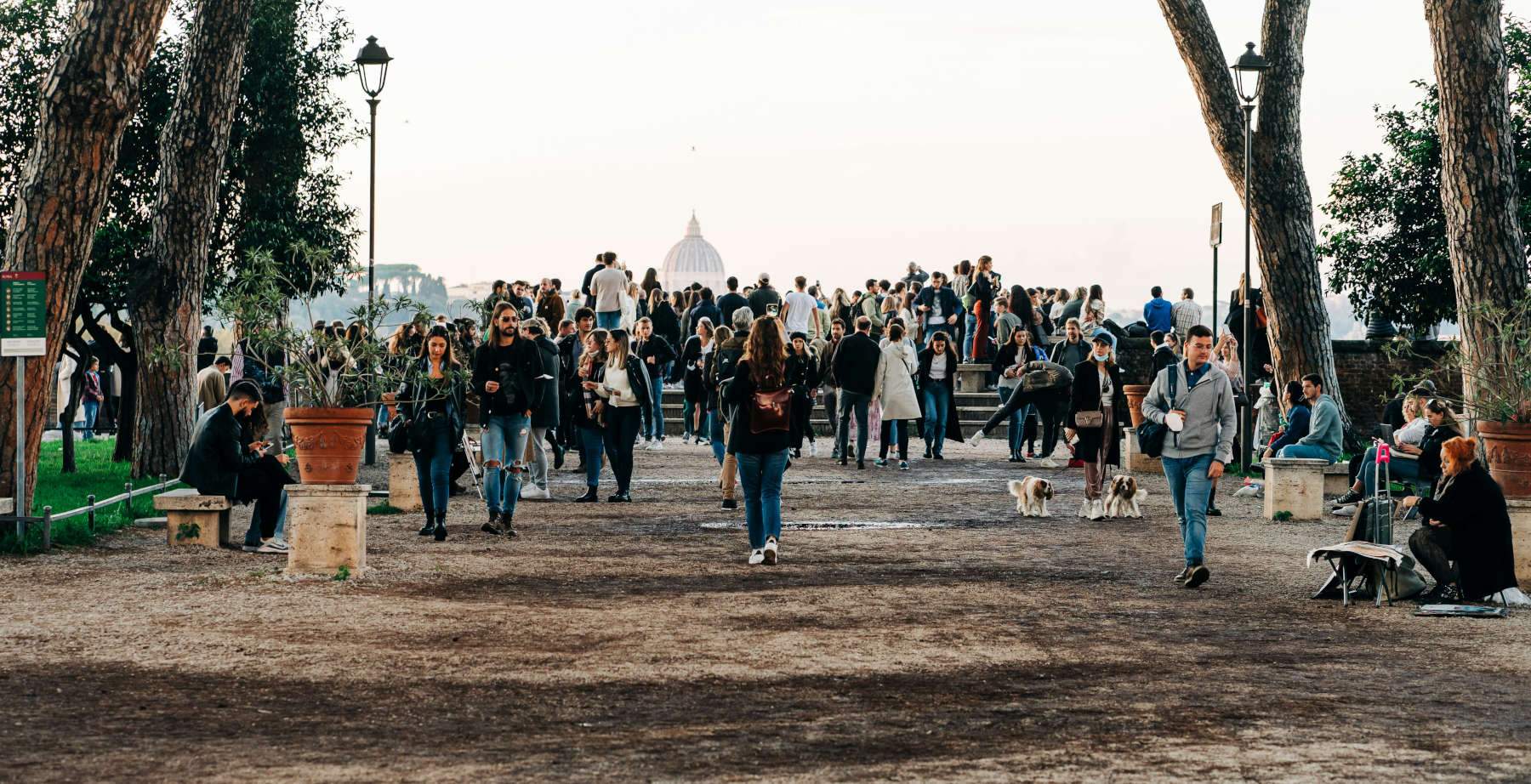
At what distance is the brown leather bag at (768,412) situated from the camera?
1209 centimetres

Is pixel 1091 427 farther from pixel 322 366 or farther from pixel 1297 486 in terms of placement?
pixel 322 366

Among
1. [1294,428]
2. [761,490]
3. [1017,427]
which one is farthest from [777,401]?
[1017,427]

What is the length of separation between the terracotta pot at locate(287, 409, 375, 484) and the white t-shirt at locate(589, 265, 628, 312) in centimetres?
1681

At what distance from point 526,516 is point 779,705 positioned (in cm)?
873

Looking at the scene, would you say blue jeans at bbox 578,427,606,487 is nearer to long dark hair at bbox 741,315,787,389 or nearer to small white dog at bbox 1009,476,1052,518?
small white dog at bbox 1009,476,1052,518

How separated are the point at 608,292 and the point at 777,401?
→ 54.1 ft

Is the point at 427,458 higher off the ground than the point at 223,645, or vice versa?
the point at 427,458

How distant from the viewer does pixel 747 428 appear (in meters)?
12.2

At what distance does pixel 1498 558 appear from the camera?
10.5 meters

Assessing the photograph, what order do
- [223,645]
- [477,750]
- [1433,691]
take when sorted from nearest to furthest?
[477,750] → [1433,691] → [223,645]

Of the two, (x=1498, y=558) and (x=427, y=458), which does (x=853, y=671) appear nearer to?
(x=1498, y=558)

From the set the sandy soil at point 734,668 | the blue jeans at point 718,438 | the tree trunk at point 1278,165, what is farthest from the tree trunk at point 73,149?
the tree trunk at point 1278,165

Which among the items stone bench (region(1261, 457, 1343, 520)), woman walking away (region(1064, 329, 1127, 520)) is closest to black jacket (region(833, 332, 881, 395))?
woman walking away (region(1064, 329, 1127, 520))

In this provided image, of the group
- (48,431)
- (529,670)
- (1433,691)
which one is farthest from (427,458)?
(48,431)
